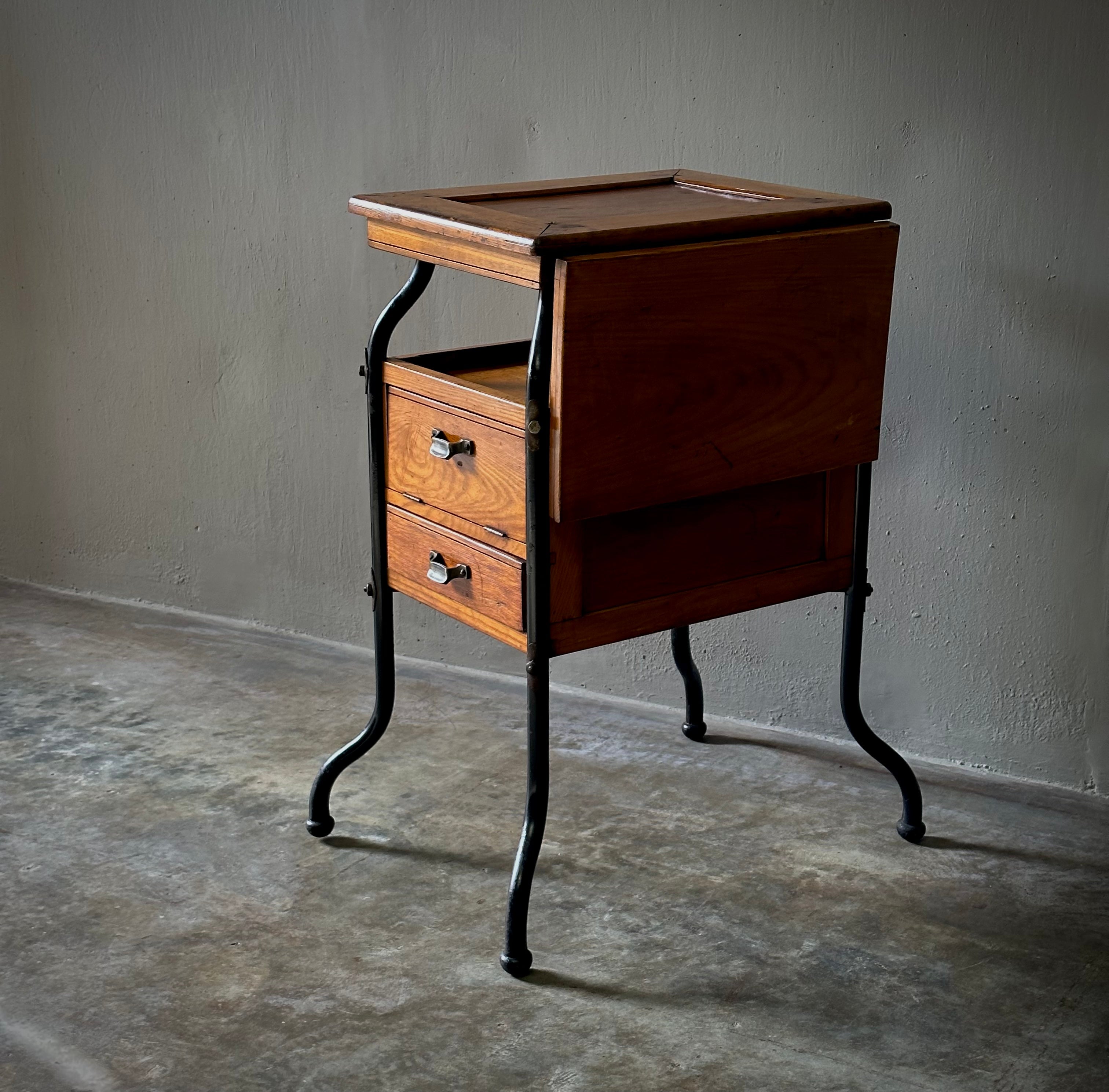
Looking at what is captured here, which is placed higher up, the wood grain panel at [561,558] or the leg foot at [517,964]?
the wood grain panel at [561,558]

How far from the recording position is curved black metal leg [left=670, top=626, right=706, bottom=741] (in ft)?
9.17

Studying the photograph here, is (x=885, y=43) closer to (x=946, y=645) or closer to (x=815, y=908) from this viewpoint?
(x=946, y=645)

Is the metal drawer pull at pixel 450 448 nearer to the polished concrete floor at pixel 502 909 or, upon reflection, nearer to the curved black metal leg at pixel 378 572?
the curved black metal leg at pixel 378 572

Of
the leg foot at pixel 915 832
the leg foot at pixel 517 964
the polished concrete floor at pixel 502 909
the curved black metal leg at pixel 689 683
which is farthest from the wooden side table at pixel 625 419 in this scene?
the curved black metal leg at pixel 689 683

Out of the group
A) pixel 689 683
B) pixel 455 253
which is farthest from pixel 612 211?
pixel 689 683

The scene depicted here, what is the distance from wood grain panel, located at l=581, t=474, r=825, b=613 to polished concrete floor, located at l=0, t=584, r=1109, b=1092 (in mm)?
495

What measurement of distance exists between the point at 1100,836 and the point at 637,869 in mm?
779

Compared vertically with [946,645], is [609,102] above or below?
above

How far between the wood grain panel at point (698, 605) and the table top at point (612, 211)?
52 centimetres

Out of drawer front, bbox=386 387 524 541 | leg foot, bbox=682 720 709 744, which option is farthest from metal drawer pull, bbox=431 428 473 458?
leg foot, bbox=682 720 709 744

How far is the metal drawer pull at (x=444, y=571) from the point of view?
2.14 meters

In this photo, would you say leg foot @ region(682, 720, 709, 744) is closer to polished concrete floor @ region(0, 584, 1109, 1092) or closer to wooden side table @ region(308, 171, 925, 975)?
polished concrete floor @ region(0, 584, 1109, 1092)

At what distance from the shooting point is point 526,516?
1985 millimetres

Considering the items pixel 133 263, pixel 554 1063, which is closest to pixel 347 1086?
pixel 554 1063
